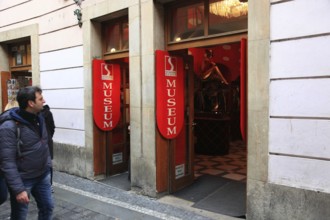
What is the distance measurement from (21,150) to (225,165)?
16.8ft

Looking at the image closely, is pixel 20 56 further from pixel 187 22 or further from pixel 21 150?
pixel 21 150

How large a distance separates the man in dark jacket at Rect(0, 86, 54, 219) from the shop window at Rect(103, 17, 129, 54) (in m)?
3.09

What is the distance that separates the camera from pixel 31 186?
11.0ft

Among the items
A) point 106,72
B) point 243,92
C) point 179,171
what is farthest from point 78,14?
point 243,92

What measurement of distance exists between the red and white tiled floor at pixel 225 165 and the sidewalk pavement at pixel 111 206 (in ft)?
5.11

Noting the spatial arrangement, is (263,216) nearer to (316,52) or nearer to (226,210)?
(226,210)

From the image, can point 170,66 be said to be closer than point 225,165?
Yes

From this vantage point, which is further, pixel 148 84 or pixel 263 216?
pixel 148 84

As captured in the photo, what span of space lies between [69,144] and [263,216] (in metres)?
4.49

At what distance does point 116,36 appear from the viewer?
6527mm

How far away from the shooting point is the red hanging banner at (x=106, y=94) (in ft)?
21.1

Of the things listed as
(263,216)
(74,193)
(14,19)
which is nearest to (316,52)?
(263,216)

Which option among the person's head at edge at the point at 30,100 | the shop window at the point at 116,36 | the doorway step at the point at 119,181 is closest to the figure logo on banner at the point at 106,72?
the shop window at the point at 116,36

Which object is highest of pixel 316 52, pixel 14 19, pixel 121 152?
Result: pixel 14 19
